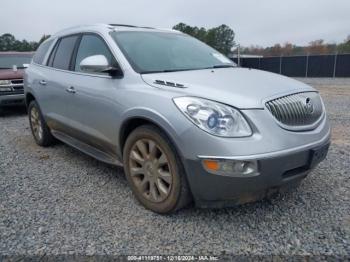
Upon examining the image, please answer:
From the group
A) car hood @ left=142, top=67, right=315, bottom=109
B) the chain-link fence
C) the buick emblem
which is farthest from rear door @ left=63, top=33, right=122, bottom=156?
the chain-link fence

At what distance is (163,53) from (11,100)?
20.8 ft

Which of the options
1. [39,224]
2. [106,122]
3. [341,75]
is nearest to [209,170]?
[106,122]

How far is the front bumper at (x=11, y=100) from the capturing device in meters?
8.48

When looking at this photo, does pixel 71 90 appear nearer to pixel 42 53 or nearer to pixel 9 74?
pixel 42 53

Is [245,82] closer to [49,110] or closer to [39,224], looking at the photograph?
[39,224]

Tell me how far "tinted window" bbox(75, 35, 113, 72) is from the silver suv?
0.04 feet

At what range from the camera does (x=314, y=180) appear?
147 inches

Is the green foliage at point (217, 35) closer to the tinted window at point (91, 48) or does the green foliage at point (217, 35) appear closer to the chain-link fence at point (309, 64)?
the chain-link fence at point (309, 64)

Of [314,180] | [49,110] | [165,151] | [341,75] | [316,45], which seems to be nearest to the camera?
[165,151]

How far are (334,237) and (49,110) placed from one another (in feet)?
12.8

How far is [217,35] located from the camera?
50.1 metres

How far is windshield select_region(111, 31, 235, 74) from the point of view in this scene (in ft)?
11.2

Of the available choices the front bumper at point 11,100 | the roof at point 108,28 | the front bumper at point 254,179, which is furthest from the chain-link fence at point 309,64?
the front bumper at point 254,179

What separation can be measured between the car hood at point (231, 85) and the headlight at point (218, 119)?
0.06 metres
